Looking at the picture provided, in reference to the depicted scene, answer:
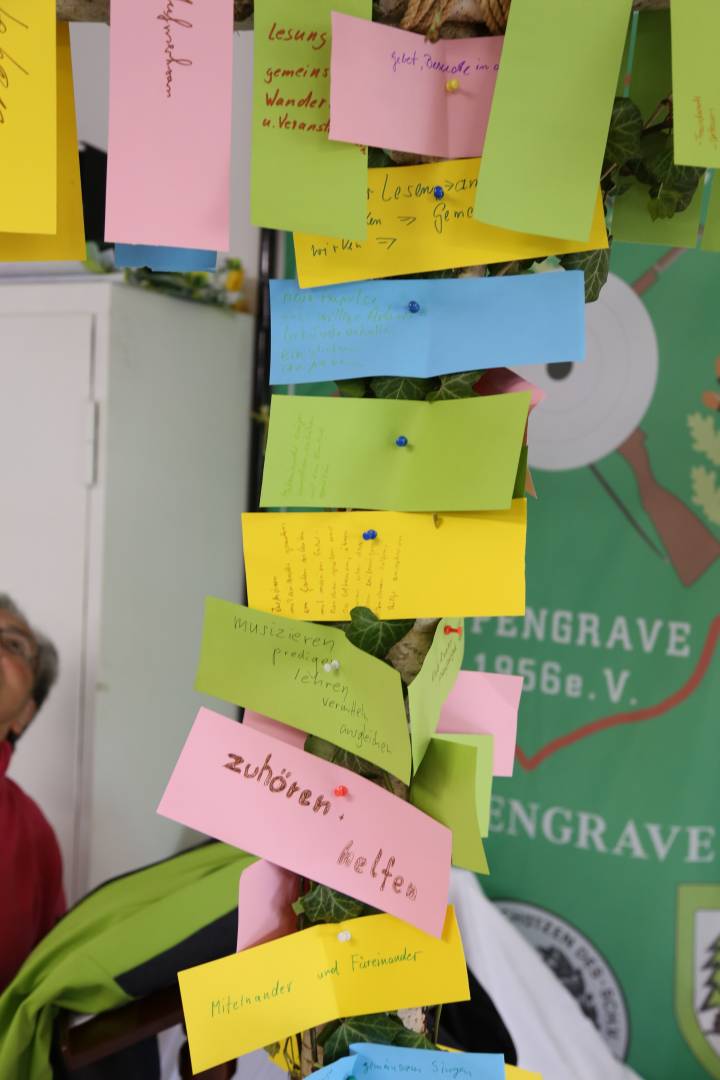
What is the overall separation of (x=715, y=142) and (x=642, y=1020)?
1.82 meters

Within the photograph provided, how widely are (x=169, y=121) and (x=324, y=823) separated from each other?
50 centimetres

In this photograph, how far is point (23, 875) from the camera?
1.64m

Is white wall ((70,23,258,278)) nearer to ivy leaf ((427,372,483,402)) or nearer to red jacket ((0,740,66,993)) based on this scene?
red jacket ((0,740,66,993))

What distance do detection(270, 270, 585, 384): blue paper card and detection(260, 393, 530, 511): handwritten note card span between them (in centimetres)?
3

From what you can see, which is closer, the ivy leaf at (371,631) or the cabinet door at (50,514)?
the ivy leaf at (371,631)

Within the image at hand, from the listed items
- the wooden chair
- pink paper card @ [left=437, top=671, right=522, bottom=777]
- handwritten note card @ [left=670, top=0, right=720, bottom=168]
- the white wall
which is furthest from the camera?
the white wall

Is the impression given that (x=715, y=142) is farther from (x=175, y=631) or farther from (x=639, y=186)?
(x=175, y=631)

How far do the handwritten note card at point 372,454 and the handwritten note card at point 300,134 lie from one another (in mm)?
122

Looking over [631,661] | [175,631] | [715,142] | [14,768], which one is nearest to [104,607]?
[175,631]

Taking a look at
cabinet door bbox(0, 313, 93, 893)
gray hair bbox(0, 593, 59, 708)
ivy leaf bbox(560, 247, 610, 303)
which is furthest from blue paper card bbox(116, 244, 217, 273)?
gray hair bbox(0, 593, 59, 708)

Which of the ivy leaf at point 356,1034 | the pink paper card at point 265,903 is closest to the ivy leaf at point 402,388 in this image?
the pink paper card at point 265,903

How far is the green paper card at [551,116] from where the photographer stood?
0.59 m

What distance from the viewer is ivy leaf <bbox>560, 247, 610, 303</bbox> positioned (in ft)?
2.16

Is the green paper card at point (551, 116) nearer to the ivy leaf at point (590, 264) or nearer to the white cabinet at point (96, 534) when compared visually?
the ivy leaf at point (590, 264)
